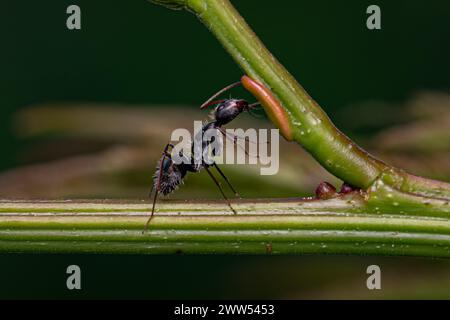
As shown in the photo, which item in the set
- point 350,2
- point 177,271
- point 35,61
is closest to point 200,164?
point 177,271

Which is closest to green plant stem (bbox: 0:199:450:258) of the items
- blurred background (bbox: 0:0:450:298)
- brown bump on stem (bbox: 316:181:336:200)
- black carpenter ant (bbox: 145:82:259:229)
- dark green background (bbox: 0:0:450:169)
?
brown bump on stem (bbox: 316:181:336:200)

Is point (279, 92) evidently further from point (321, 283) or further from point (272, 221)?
point (321, 283)

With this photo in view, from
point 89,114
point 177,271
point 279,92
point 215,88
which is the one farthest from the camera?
point 215,88

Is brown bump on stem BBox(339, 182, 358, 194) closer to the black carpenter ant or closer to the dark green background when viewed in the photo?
the black carpenter ant

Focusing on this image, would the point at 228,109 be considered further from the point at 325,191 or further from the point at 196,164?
the point at 325,191

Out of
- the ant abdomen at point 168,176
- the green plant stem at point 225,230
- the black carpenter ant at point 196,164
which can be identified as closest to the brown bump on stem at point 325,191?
the green plant stem at point 225,230

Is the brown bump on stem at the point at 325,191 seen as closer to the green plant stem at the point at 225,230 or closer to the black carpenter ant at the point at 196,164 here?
the green plant stem at the point at 225,230
